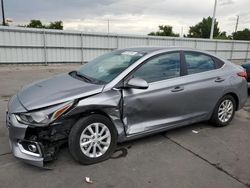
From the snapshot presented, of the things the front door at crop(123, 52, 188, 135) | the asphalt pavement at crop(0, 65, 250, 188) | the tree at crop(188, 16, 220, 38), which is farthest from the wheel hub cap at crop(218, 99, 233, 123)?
the tree at crop(188, 16, 220, 38)

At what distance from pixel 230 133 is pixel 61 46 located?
42.0 feet

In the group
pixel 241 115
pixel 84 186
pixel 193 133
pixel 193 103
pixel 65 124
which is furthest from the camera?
pixel 241 115

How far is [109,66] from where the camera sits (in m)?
3.70

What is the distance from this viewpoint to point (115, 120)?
3125mm

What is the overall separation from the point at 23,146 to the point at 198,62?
3.11m

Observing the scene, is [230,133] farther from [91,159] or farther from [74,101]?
[74,101]

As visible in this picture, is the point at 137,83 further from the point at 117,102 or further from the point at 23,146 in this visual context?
the point at 23,146

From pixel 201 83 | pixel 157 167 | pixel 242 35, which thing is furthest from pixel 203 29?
pixel 157 167

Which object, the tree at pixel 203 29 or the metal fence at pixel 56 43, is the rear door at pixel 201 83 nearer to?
the metal fence at pixel 56 43

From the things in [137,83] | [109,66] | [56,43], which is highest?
[56,43]

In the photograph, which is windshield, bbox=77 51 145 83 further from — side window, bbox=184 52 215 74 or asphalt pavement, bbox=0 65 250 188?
asphalt pavement, bbox=0 65 250 188

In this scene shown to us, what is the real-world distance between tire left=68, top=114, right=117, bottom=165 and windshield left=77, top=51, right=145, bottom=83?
63 centimetres

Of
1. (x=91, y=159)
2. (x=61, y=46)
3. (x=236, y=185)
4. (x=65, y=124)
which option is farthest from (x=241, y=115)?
(x=61, y=46)

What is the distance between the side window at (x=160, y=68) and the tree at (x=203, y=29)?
6071cm
